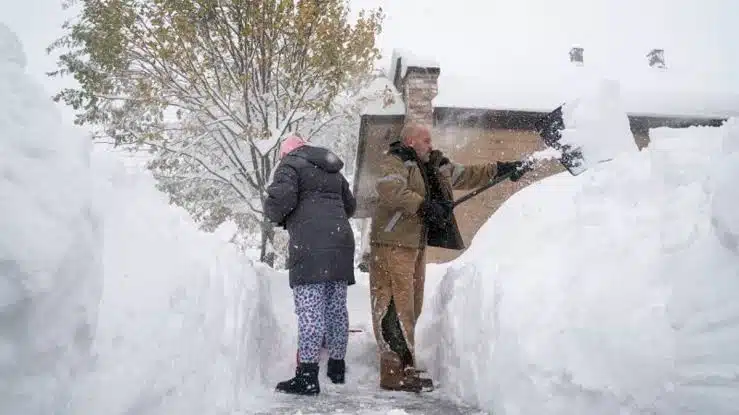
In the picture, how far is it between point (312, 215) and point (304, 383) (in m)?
1.02

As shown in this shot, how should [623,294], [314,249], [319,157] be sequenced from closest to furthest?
[623,294] → [314,249] → [319,157]

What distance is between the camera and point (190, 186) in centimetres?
1149

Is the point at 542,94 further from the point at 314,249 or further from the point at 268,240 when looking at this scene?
the point at 314,249

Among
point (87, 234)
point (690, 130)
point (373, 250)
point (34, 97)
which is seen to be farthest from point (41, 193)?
point (373, 250)

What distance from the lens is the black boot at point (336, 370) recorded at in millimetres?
3325

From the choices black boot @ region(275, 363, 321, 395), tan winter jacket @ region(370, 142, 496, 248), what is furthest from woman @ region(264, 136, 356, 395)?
tan winter jacket @ region(370, 142, 496, 248)

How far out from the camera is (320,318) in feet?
10.3

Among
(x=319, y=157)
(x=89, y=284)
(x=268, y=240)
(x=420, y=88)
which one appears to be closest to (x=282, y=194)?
(x=319, y=157)

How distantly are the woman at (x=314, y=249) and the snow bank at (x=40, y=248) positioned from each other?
1.85 metres

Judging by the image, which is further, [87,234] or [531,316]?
[531,316]

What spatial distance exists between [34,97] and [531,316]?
190 cm

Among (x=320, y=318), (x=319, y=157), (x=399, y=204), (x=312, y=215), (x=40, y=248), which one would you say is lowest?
(x=320, y=318)

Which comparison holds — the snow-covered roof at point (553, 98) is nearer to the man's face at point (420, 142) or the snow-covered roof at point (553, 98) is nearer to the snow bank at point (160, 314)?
the man's face at point (420, 142)

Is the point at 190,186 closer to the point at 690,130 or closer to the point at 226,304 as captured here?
the point at 226,304
